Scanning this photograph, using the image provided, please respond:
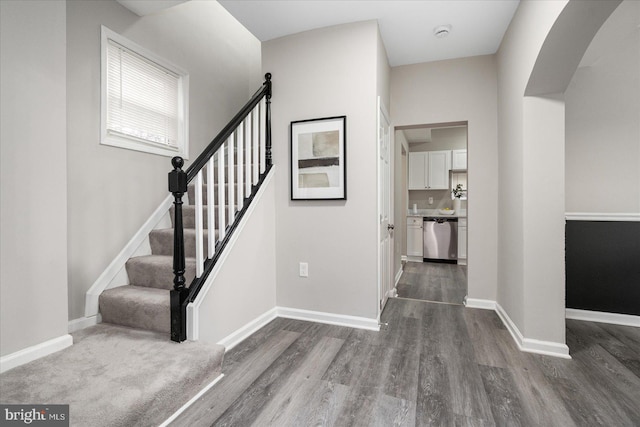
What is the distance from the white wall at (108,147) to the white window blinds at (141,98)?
121 mm

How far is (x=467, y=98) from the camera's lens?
10.6ft

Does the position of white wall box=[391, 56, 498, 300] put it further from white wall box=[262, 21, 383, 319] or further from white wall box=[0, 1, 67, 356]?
white wall box=[0, 1, 67, 356]

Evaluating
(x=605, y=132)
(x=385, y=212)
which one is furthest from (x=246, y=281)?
(x=605, y=132)

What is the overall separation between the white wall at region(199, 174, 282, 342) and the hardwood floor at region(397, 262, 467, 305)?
71.0 inches

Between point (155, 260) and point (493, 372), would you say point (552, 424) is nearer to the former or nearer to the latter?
point (493, 372)

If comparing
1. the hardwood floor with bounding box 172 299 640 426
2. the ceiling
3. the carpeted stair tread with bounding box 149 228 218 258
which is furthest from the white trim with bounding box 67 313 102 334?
the ceiling

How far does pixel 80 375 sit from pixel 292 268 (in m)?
1.70

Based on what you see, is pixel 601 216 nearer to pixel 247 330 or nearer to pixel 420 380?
pixel 420 380

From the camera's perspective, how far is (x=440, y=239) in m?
5.83

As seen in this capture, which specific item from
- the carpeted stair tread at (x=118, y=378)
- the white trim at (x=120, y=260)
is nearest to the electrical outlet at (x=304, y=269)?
the carpeted stair tread at (x=118, y=378)

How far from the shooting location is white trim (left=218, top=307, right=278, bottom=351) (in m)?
2.20

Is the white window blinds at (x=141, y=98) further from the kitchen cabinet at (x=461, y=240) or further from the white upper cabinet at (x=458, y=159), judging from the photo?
the white upper cabinet at (x=458, y=159)

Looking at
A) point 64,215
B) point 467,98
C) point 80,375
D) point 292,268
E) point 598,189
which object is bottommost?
point 80,375

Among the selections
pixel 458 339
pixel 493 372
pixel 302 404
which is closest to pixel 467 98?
pixel 458 339
